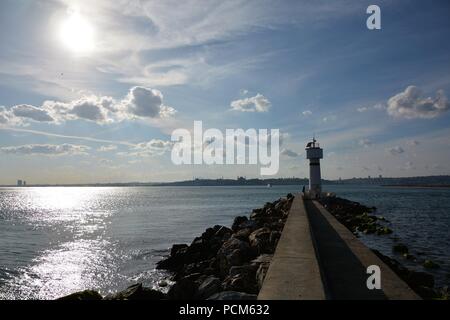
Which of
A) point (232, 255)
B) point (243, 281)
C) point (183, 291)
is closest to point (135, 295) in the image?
point (183, 291)

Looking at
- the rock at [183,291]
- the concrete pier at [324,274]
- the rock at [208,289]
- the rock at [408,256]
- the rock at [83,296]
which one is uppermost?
the concrete pier at [324,274]

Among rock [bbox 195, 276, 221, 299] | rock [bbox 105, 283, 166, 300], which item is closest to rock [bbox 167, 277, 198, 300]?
rock [bbox 195, 276, 221, 299]

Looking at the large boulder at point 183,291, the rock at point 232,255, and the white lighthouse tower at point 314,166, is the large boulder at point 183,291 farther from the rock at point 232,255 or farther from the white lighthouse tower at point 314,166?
the white lighthouse tower at point 314,166

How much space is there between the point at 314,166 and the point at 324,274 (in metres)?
24.8

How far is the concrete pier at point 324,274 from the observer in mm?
5715

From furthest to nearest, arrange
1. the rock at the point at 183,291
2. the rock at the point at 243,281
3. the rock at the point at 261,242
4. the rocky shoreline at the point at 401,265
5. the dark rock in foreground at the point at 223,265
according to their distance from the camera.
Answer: the rock at the point at 261,242 → the rock at the point at 183,291 → the rocky shoreline at the point at 401,265 → the dark rock in foreground at the point at 223,265 → the rock at the point at 243,281

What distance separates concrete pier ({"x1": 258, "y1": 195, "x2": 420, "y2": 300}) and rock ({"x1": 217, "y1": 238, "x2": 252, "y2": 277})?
1.36 m

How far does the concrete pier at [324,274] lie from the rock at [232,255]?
4.45ft

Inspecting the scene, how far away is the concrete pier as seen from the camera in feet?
18.7

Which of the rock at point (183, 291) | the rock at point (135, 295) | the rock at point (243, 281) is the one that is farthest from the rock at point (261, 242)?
the rock at point (135, 295)

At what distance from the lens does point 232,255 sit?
1066 cm

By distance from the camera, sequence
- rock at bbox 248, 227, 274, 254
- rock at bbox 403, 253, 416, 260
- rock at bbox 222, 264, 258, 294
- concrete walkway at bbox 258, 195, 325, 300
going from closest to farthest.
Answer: concrete walkway at bbox 258, 195, 325, 300, rock at bbox 222, 264, 258, 294, rock at bbox 248, 227, 274, 254, rock at bbox 403, 253, 416, 260

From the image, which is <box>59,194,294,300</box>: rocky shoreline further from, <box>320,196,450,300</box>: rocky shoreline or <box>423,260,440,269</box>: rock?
<box>423,260,440,269</box>: rock
